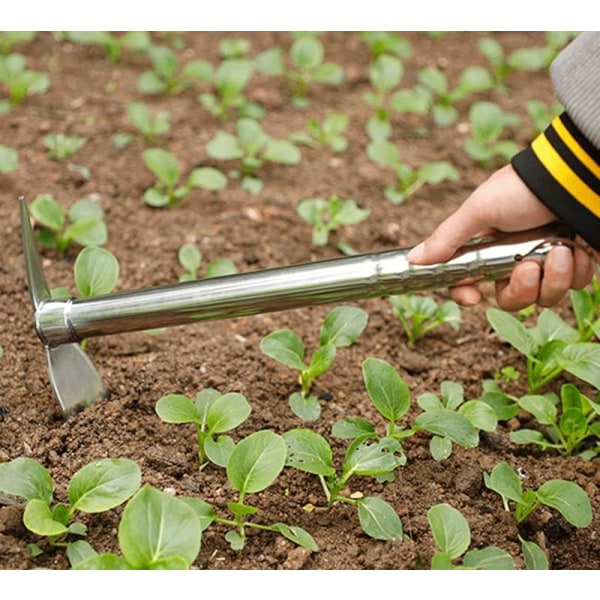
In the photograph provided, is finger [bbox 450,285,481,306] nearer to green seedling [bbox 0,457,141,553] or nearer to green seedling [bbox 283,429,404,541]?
green seedling [bbox 283,429,404,541]

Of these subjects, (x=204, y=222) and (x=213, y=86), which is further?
(x=213, y=86)

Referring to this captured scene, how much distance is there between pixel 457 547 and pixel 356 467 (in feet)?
0.62

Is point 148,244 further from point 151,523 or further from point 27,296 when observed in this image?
point 151,523

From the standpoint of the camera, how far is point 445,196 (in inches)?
90.0

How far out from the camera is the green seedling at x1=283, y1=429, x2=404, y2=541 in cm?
138

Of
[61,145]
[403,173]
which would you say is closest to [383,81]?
[403,173]

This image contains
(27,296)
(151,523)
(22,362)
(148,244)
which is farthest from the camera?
(148,244)

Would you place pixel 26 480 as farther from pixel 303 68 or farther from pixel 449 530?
pixel 303 68

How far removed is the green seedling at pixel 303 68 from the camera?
2.52m

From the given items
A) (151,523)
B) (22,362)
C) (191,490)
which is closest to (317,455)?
(191,490)

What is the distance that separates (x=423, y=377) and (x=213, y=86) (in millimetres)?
1184

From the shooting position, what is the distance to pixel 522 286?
156 centimetres

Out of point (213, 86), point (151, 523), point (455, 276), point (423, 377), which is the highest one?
point (213, 86)

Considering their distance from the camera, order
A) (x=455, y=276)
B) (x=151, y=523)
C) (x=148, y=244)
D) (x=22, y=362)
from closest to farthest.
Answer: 1. (x=151, y=523)
2. (x=455, y=276)
3. (x=22, y=362)
4. (x=148, y=244)
